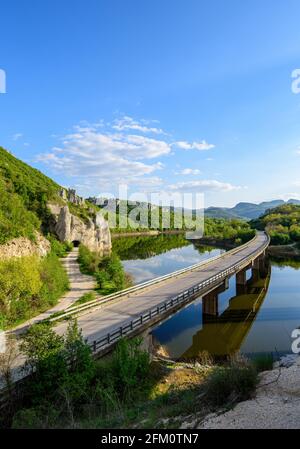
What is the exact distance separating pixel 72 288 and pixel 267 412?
89.8 ft

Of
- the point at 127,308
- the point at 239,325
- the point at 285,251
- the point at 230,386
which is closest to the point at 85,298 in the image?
the point at 127,308

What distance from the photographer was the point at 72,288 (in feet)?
114

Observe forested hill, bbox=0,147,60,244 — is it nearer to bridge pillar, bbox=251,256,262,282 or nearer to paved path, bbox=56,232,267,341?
paved path, bbox=56,232,267,341

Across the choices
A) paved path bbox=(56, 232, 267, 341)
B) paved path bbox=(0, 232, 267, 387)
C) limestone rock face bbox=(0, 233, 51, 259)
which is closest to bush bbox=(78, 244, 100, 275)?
paved path bbox=(0, 232, 267, 387)

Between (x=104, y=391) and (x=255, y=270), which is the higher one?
(x=104, y=391)

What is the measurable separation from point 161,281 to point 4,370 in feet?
74.8

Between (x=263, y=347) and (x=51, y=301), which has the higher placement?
(x=51, y=301)

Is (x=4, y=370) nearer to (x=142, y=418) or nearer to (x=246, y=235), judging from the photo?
(x=142, y=418)

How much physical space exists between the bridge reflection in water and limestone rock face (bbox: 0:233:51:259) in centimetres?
1812

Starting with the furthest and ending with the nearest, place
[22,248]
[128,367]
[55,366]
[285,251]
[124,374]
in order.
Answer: [285,251] < [22,248] < [128,367] < [124,374] < [55,366]

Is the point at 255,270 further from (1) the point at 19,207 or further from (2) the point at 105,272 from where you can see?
(1) the point at 19,207

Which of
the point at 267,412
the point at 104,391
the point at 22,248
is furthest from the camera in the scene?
the point at 22,248
